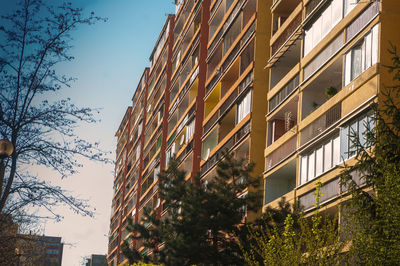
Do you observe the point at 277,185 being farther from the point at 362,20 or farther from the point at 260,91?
the point at 362,20

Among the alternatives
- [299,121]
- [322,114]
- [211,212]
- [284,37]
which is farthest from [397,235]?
[284,37]

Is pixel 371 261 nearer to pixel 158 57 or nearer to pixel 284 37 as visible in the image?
pixel 284 37

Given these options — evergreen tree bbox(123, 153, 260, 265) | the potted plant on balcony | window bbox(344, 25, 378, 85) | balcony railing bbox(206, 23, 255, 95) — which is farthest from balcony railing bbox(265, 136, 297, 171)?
balcony railing bbox(206, 23, 255, 95)

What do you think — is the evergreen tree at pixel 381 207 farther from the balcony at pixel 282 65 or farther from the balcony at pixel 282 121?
the balcony at pixel 282 65

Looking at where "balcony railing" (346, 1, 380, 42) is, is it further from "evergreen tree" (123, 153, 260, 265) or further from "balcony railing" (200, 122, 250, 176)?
"balcony railing" (200, 122, 250, 176)

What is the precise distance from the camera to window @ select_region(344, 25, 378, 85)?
2581 cm

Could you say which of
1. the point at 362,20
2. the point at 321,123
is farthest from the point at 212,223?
the point at 362,20

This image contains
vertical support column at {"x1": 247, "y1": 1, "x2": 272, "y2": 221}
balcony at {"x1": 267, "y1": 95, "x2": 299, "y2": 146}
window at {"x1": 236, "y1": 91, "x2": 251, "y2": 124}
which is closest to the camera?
balcony at {"x1": 267, "y1": 95, "x2": 299, "y2": 146}

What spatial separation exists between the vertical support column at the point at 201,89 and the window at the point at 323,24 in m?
23.3

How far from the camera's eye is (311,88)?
33438 millimetres

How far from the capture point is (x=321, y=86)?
108ft

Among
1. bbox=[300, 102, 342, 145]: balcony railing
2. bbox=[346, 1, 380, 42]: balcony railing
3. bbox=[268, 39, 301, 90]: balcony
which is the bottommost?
bbox=[300, 102, 342, 145]: balcony railing

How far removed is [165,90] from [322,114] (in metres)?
46.3

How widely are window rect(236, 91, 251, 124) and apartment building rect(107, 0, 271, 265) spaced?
7 centimetres
